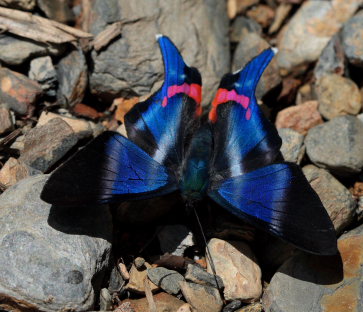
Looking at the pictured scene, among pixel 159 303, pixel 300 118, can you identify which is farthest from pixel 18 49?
pixel 300 118

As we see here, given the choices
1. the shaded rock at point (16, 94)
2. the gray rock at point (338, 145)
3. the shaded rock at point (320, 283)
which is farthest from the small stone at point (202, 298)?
the shaded rock at point (16, 94)

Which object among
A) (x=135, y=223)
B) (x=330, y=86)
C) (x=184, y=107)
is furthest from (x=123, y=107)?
(x=330, y=86)

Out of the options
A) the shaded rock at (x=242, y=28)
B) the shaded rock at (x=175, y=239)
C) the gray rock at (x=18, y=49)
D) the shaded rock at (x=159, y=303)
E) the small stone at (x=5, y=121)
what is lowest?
the shaded rock at (x=159, y=303)

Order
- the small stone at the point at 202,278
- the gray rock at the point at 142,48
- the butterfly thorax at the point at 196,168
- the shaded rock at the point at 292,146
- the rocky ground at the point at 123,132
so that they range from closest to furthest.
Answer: the rocky ground at the point at 123,132 → the small stone at the point at 202,278 → the butterfly thorax at the point at 196,168 → the shaded rock at the point at 292,146 → the gray rock at the point at 142,48

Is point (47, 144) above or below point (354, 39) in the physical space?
below

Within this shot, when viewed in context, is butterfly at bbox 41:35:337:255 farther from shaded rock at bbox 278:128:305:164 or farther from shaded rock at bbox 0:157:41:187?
shaded rock at bbox 0:157:41:187

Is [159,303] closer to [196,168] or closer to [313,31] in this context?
[196,168]

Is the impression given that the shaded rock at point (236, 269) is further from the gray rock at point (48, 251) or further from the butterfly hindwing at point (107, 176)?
the gray rock at point (48, 251)
